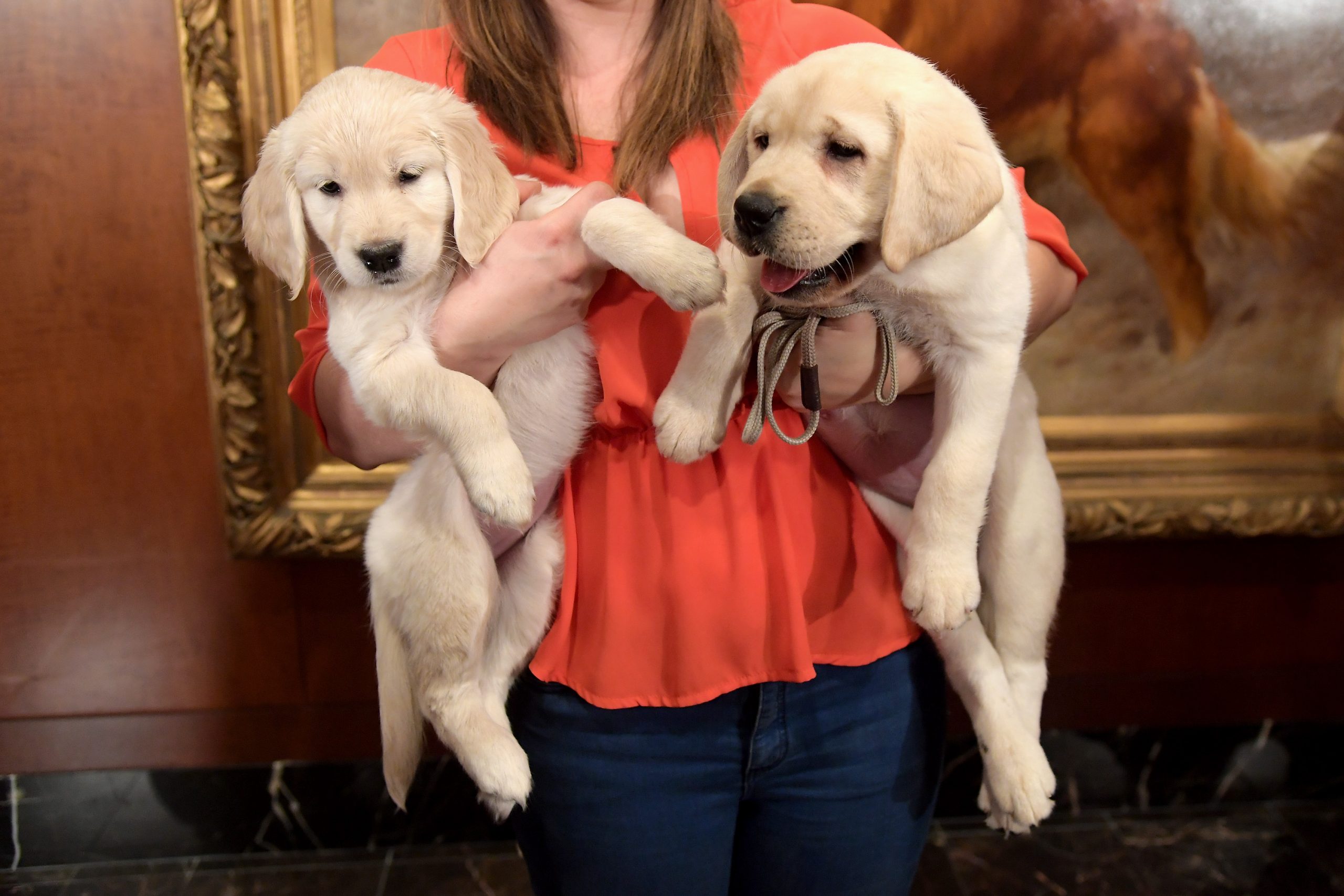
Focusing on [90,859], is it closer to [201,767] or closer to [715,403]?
[201,767]

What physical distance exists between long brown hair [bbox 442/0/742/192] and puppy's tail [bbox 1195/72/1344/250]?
1.49m

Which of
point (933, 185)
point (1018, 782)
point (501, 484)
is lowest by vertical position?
point (1018, 782)

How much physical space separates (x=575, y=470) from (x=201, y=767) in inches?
70.5

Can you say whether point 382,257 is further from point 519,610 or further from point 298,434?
point 298,434

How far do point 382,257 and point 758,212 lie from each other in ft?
1.27

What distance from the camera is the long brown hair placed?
1043 millimetres

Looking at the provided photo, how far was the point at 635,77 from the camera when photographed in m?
1.11

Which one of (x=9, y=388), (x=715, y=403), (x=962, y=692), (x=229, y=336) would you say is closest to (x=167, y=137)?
(x=229, y=336)

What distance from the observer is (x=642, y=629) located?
3.43ft

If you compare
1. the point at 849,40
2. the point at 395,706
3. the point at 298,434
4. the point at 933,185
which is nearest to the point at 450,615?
the point at 395,706

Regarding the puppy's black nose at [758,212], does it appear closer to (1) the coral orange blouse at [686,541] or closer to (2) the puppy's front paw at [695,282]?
(2) the puppy's front paw at [695,282]

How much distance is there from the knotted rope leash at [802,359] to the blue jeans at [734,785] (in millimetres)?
316

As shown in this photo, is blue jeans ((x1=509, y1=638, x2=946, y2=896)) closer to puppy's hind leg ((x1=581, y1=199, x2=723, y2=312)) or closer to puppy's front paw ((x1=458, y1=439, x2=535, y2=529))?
puppy's front paw ((x1=458, y1=439, x2=535, y2=529))

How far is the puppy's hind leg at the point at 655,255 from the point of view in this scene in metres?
0.90
